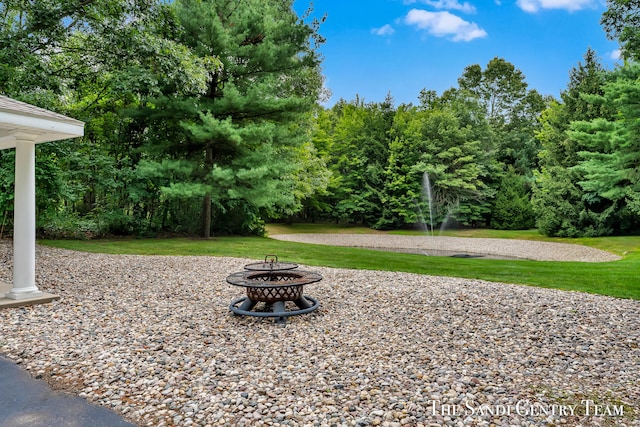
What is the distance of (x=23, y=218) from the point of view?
4422 mm

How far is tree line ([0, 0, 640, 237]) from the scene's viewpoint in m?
7.58

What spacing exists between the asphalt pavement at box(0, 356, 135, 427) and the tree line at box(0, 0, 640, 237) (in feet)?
20.2

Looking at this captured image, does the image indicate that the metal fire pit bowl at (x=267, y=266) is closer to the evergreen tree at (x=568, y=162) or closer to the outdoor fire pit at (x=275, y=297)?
the outdoor fire pit at (x=275, y=297)

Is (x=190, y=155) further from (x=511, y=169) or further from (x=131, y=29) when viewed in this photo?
(x=511, y=169)

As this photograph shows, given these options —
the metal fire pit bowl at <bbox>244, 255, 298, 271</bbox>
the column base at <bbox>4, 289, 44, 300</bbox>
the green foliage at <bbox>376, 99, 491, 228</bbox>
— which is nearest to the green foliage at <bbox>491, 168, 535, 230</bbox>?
the green foliage at <bbox>376, 99, 491, 228</bbox>

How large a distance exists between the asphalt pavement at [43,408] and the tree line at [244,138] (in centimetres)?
617

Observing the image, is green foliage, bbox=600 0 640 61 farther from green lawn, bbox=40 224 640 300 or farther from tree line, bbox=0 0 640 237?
green lawn, bbox=40 224 640 300

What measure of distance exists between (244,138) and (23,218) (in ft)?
21.8

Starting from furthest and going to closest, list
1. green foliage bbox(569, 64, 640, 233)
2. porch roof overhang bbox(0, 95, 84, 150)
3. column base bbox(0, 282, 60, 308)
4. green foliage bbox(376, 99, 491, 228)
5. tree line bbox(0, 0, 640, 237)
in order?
green foliage bbox(376, 99, 491, 228) < green foliage bbox(569, 64, 640, 233) < tree line bbox(0, 0, 640, 237) < column base bbox(0, 282, 60, 308) < porch roof overhang bbox(0, 95, 84, 150)

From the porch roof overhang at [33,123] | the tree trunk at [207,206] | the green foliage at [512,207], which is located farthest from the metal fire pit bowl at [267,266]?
the green foliage at [512,207]

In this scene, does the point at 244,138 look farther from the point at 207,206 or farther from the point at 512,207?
the point at 512,207

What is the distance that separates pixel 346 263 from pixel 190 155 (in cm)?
672

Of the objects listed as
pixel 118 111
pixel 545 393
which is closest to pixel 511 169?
pixel 118 111

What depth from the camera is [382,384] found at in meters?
2.59
